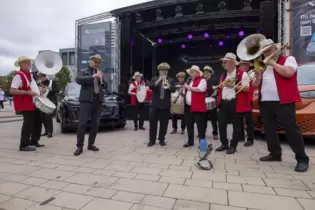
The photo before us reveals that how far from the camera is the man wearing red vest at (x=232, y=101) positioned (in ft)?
14.7

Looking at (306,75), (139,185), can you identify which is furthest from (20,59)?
(306,75)

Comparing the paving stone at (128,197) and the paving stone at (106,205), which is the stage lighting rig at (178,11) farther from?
the paving stone at (106,205)

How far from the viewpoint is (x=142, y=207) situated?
7.68ft

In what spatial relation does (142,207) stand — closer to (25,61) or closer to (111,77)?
(25,61)

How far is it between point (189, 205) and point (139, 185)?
2.47 feet

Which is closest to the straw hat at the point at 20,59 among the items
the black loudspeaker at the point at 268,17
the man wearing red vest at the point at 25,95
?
the man wearing red vest at the point at 25,95

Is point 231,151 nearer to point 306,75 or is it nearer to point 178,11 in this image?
point 306,75

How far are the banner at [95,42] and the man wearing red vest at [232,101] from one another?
788 centimetres

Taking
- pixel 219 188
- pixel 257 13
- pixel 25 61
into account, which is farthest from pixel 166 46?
pixel 219 188

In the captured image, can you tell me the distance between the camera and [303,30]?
25.9 feet

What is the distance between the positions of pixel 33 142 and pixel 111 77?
253 inches

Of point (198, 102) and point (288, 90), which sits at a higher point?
point (288, 90)

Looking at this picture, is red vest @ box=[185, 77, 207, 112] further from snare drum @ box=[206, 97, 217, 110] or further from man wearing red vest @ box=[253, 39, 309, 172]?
man wearing red vest @ box=[253, 39, 309, 172]

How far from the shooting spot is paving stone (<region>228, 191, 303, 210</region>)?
7.66 feet
